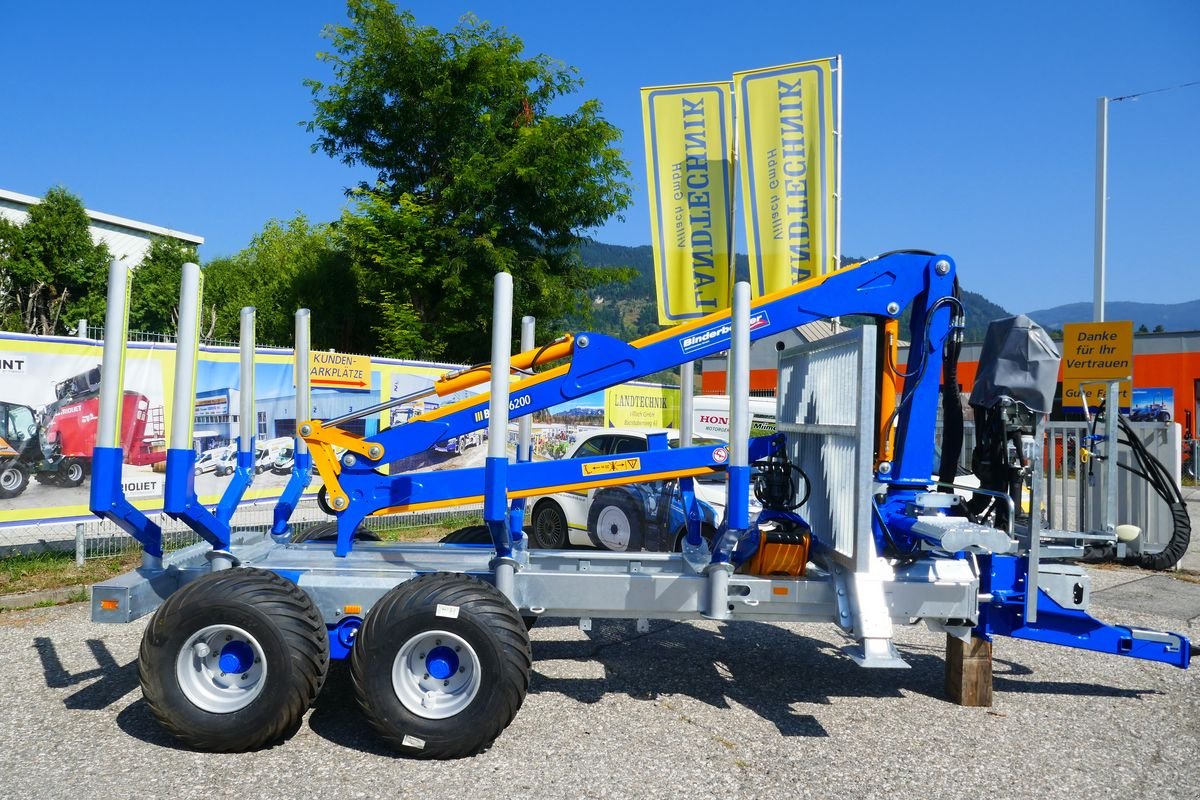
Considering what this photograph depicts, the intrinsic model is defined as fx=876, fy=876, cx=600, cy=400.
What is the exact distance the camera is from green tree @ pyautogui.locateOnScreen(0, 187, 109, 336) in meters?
35.1

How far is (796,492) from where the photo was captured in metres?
5.79

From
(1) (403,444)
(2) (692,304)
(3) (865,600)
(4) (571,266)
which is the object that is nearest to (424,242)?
(4) (571,266)

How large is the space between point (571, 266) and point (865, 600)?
64.2 feet

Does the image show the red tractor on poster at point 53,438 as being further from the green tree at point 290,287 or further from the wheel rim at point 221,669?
the green tree at point 290,287

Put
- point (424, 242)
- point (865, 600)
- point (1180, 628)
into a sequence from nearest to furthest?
point (865, 600), point (1180, 628), point (424, 242)

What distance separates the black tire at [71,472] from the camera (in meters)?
9.00

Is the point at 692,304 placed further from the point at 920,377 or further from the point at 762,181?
the point at 920,377

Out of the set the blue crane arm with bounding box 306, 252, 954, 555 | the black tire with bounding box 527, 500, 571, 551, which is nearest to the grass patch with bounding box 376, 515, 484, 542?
the black tire with bounding box 527, 500, 571, 551

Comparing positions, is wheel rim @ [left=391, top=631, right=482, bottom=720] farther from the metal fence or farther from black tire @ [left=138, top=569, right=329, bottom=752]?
the metal fence

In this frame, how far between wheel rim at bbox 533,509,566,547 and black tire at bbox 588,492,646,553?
109 centimetres

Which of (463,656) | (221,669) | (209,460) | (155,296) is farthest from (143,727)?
(155,296)

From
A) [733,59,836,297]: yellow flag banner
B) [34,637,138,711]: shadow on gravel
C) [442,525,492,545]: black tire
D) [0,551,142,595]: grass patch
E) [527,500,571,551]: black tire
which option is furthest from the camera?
[527,500,571,551]: black tire

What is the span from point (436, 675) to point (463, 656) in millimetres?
183

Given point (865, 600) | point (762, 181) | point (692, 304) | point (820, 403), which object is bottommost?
point (865, 600)
